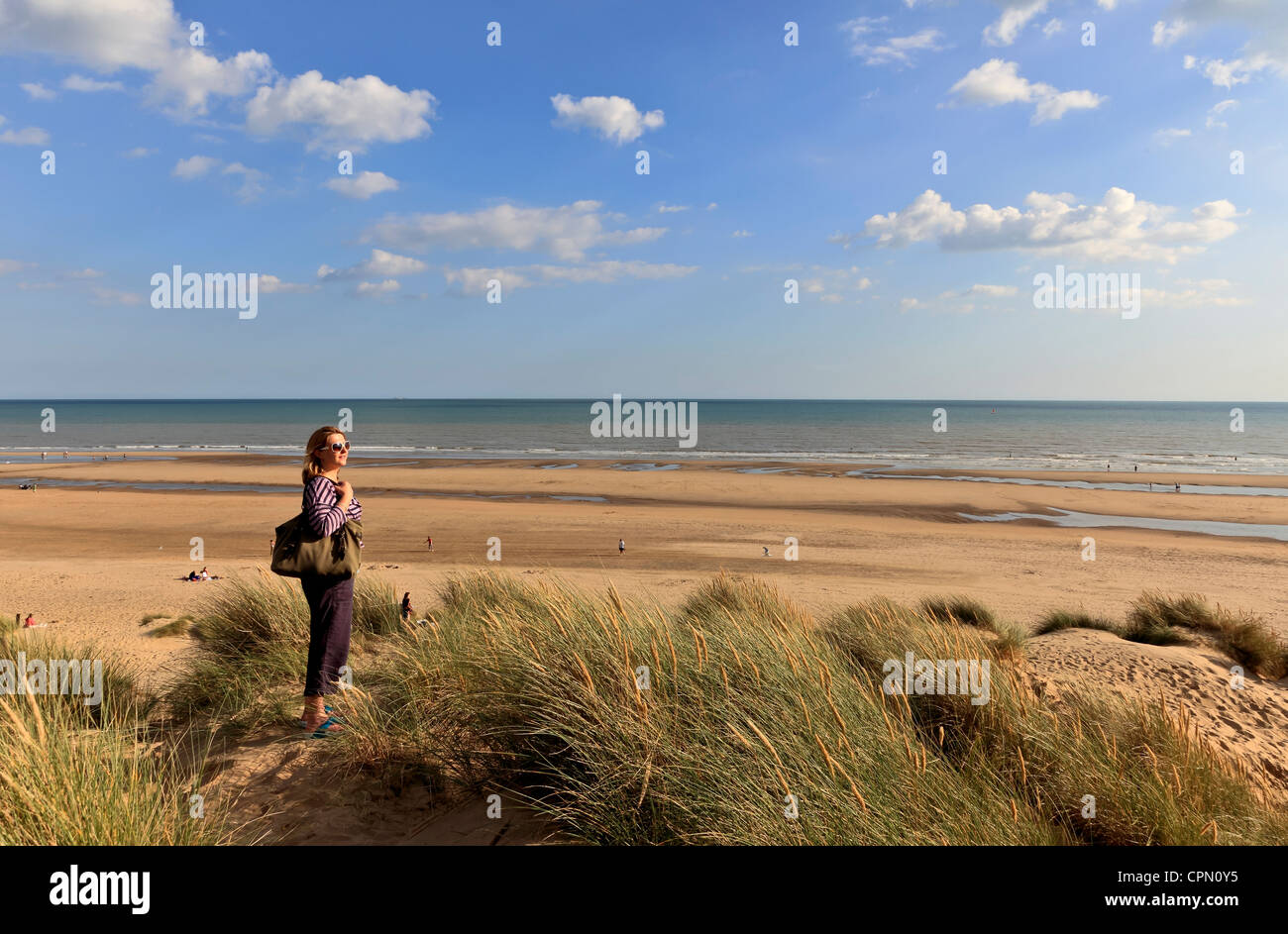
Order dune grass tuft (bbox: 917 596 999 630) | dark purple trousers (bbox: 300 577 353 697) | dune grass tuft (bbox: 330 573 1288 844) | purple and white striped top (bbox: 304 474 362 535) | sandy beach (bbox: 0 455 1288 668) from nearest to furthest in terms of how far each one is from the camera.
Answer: dune grass tuft (bbox: 330 573 1288 844)
purple and white striped top (bbox: 304 474 362 535)
dark purple trousers (bbox: 300 577 353 697)
dune grass tuft (bbox: 917 596 999 630)
sandy beach (bbox: 0 455 1288 668)

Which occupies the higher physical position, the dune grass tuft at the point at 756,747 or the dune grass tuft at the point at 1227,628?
the dune grass tuft at the point at 756,747

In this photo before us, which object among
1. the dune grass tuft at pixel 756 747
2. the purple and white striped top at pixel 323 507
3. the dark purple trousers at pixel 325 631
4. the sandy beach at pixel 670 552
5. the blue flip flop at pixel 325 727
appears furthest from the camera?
the sandy beach at pixel 670 552

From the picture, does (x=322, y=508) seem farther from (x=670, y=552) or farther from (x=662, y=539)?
(x=662, y=539)

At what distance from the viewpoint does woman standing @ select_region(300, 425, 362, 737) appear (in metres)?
4.14

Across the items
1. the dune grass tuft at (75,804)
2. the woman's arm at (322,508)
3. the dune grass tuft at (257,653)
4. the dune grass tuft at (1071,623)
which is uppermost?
the woman's arm at (322,508)

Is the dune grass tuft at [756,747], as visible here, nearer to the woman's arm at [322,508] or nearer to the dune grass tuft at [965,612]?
the woman's arm at [322,508]

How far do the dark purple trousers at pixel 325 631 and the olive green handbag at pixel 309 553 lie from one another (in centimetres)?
12

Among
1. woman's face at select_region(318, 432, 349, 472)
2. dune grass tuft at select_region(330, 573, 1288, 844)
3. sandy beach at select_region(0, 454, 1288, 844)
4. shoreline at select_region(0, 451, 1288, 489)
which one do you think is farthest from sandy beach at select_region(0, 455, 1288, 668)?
woman's face at select_region(318, 432, 349, 472)

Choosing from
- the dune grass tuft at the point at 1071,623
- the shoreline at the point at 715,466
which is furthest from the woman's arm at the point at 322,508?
the shoreline at the point at 715,466

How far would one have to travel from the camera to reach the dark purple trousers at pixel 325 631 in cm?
425

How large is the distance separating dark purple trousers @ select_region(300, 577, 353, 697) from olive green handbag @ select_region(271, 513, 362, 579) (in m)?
0.12

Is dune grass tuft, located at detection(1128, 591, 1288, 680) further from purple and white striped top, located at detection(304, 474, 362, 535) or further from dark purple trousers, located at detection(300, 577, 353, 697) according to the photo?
purple and white striped top, located at detection(304, 474, 362, 535)

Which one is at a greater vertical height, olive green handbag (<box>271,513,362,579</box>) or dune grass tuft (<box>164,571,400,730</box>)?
olive green handbag (<box>271,513,362,579</box>)
